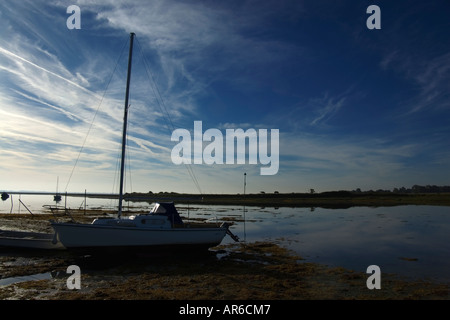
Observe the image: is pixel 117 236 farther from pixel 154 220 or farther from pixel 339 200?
pixel 339 200

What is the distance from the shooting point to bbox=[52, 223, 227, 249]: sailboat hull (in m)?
18.3

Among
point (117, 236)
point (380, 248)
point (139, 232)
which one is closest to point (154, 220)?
point (139, 232)

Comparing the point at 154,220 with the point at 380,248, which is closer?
the point at 154,220

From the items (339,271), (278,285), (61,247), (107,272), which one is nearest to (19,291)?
(107,272)

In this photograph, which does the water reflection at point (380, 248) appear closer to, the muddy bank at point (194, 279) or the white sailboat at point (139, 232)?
the muddy bank at point (194, 279)

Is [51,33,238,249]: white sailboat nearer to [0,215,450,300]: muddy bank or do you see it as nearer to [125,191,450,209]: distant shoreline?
[0,215,450,300]: muddy bank

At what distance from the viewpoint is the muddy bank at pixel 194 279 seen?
11641mm

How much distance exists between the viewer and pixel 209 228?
2102cm

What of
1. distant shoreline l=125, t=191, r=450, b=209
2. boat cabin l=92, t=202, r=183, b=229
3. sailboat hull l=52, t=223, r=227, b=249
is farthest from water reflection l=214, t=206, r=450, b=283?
distant shoreline l=125, t=191, r=450, b=209

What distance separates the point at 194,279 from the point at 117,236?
728 centimetres

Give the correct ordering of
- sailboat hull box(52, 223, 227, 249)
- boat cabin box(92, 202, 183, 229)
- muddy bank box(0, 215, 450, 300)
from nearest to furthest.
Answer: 1. muddy bank box(0, 215, 450, 300)
2. sailboat hull box(52, 223, 227, 249)
3. boat cabin box(92, 202, 183, 229)

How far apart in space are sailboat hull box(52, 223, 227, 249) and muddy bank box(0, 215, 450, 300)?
91 centimetres

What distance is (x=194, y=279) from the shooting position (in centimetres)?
1401

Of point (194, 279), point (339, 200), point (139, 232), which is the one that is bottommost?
point (339, 200)
